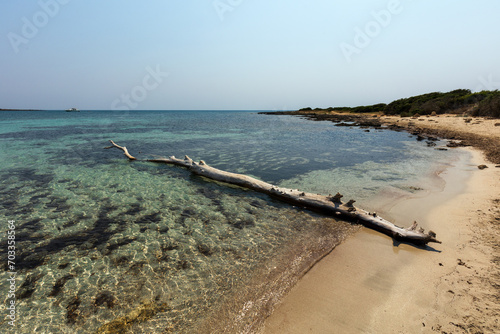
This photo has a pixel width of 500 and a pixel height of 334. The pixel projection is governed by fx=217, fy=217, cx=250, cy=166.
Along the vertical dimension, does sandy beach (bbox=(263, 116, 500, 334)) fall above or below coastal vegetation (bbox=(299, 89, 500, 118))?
below

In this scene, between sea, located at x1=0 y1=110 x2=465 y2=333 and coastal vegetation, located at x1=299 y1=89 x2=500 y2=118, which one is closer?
sea, located at x1=0 y1=110 x2=465 y2=333

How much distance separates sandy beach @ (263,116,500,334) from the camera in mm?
4191

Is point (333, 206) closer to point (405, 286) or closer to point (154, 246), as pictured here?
point (405, 286)

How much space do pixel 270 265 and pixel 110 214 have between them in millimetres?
6733

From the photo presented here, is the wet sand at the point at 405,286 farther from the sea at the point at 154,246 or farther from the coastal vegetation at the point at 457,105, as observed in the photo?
the coastal vegetation at the point at 457,105

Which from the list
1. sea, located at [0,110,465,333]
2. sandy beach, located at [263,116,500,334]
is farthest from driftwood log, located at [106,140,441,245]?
sea, located at [0,110,465,333]

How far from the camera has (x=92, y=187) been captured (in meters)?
11.4

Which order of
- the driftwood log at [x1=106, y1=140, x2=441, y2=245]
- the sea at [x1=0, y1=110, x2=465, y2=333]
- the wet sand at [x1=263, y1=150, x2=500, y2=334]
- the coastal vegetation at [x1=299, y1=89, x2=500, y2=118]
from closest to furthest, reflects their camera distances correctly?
the wet sand at [x1=263, y1=150, x2=500, y2=334] < the sea at [x1=0, y1=110, x2=465, y2=333] < the driftwood log at [x1=106, y1=140, x2=441, y2=245] < the coastal vegetation at [x1=299, y1=89, x2=500, y2=118]

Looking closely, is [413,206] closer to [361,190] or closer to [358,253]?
[361,190]

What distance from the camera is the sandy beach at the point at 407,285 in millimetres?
4191

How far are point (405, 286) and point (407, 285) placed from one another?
0.24ft

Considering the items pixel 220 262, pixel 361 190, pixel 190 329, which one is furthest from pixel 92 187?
pixel 361 190

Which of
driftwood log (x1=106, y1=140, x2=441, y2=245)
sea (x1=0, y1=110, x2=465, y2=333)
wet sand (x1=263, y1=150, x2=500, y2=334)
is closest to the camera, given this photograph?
wet sand (x1=263, y1=150, x2=500, y2=334)

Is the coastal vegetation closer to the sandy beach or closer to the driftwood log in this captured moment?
the sandy beach
